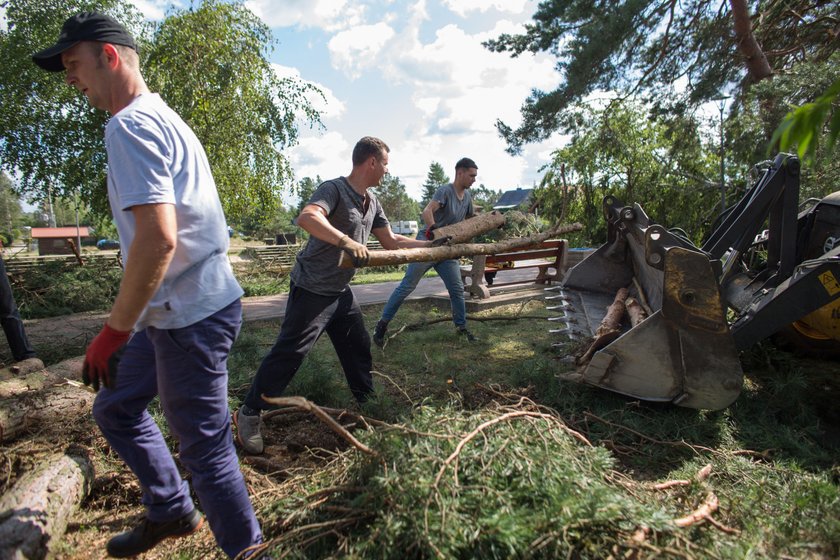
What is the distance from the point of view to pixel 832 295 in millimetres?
3150

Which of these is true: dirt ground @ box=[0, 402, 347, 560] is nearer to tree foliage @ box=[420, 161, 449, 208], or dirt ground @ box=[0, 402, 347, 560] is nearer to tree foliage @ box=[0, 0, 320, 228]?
tree foliage @ box=[0, 0, 320, 228]

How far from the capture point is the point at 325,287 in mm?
3221

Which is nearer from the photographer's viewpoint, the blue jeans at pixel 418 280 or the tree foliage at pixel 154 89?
the blue jeans at pixel 418 280

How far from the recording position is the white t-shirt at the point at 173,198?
69.4 inches

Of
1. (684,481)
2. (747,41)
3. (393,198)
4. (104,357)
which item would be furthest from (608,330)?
(393,198)

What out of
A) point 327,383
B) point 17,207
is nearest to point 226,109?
point 327,383

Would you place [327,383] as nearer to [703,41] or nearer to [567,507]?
[567,507]

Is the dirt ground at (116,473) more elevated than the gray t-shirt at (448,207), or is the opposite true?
the gray t-shirt at (448,207)

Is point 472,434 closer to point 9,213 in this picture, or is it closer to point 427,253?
point 427,253

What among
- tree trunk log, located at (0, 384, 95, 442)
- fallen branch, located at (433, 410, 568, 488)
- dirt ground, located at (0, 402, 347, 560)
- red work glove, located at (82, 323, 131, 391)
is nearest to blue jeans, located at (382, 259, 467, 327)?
dirt ground, located at (0, 402, 347, 560)

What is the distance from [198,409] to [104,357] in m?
0.40

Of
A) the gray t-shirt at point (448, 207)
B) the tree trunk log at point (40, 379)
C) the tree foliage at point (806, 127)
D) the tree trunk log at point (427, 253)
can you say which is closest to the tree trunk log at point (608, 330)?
the tree trunk log at point (427, 253)

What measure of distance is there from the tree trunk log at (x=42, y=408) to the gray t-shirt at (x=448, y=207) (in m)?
3.65

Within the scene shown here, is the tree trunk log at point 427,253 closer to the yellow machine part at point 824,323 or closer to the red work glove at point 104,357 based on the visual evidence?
the red work glove at point 104,357
